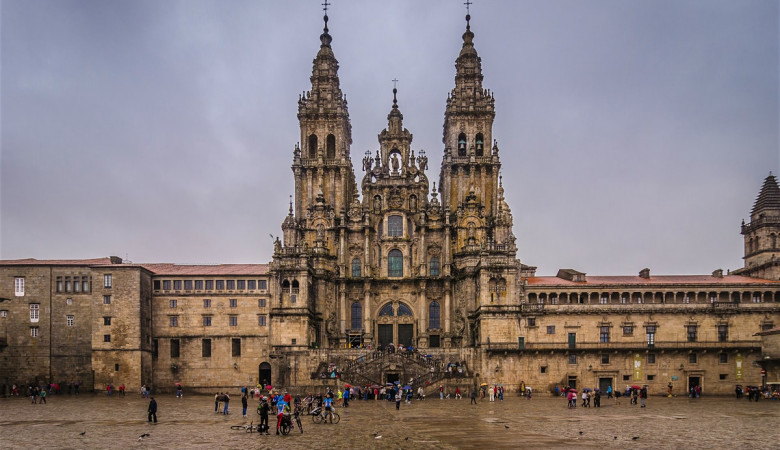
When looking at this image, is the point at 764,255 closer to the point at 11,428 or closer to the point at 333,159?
the point at 333,159

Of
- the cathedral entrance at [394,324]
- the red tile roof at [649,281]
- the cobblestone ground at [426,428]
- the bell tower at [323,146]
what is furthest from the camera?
the bell tower at [323,146]

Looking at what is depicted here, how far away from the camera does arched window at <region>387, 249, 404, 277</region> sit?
274 feet

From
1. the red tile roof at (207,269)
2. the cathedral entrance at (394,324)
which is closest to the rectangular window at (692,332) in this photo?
the cathedral entrance at (394,324)

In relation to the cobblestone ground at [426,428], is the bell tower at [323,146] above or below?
above

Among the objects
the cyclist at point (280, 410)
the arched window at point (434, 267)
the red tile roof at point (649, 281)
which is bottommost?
the cyclist at point (280, 410)

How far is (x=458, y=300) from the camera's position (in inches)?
3219

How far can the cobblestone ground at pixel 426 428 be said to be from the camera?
97.6 feet

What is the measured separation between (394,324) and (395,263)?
694 centimetres

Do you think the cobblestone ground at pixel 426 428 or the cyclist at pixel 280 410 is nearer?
the cobblestone ground at pixel 426 428

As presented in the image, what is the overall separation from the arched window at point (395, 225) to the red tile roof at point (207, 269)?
47.9 ft

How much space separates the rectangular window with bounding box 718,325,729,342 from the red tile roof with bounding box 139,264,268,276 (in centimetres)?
4612

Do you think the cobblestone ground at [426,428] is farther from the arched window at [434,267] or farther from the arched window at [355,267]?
the arched window at [355,267]

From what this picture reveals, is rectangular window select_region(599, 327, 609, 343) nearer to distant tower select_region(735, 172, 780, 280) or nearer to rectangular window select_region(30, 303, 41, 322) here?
distant tower select_region(735, 172, 780, 280)

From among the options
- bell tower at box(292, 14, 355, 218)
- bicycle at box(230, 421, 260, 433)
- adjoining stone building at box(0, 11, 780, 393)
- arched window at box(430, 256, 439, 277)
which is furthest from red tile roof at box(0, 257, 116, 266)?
bicycle at box(230, 421, 260, 433)
